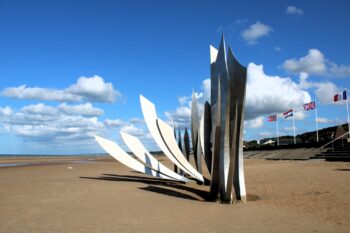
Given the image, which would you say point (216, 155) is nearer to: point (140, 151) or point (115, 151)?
point (140, 151)

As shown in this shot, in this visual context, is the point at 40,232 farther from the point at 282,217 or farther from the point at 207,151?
the point at 207,151

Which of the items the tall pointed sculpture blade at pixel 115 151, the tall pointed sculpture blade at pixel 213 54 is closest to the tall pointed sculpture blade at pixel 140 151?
the tall pointed sculpture blade at pixel 115 151

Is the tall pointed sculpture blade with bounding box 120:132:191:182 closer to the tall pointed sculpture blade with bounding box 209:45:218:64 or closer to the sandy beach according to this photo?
the sandy beach

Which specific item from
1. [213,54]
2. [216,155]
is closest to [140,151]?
[213,54]

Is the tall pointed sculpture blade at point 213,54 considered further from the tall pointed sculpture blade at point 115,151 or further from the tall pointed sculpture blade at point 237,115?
the tall pointed sculpture blade at point 115,151

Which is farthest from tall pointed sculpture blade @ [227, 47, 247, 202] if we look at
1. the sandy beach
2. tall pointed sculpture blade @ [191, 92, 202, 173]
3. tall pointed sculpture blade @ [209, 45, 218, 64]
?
tall pointed sculpture blade @ [191, 92, 202, 173]

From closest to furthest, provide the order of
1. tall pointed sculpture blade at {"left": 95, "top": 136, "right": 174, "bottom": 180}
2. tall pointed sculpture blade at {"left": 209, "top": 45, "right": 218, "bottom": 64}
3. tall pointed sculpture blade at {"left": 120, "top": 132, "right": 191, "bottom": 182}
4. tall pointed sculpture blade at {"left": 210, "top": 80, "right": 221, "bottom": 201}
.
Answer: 1. tall pointed sculpture blade at {"left": 210, "top": 80, "right": 221, "bottom": 201}
2. tall pointed sculpture blade at {"left": 209, "top": 45, "right": 218, "bottom": 64}
3. tall pointed sculpture blade at {"left": 120, "top": 132, "right": 191, "bottom": 182}
4. tall pointed sculpture blade at {"left": 95, "top": 136, "right": 174, "bottom": 180}

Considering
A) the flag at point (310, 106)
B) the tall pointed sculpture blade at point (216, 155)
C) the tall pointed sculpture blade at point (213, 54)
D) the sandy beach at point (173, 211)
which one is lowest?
the sandy beach at point (173, 211)

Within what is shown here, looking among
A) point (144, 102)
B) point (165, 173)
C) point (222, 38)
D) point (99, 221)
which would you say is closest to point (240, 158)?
point (222, 38)

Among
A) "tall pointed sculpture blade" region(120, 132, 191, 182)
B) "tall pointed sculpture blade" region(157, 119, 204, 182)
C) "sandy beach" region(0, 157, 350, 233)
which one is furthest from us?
"tall pointed sculpture blade" region(120, 132, 191, 182)

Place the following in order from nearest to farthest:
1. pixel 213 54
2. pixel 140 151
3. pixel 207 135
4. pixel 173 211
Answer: pixel 173 211, pixel 213 54, pixel 207 135, pixel 140 151

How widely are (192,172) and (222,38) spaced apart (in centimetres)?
562

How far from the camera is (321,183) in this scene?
44.2ft

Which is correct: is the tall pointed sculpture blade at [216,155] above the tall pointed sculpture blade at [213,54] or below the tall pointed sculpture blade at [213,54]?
below
